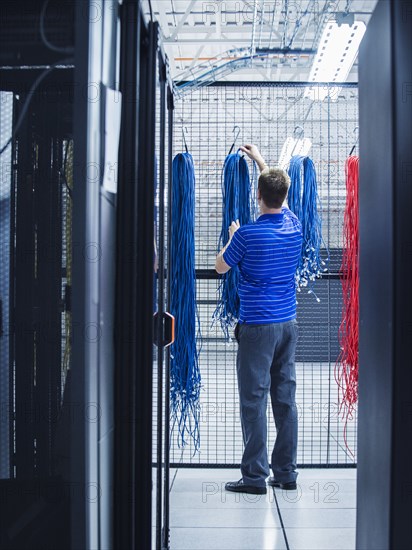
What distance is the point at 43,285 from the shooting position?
143 centimetres

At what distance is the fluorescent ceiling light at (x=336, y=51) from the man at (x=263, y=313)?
581 millimetres

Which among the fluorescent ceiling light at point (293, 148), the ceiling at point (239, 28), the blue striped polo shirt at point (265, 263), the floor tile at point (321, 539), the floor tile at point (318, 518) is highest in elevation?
the ceiling at point (239, 28)

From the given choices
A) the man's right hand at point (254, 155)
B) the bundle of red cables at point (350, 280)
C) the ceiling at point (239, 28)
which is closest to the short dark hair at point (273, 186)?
the man's right hand at point (254, 155)

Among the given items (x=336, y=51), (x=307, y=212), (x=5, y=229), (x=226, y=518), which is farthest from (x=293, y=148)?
(x=5, y=229)

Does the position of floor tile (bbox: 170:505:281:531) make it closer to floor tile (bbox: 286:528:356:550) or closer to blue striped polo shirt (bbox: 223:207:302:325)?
floor tile (bbox: 286:528:356:550)

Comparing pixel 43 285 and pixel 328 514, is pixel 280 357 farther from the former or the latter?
pixel 43 285

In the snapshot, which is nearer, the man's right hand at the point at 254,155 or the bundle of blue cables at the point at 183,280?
the man's right hand at the point at 254,155

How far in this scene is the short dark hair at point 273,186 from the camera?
287 centimetres

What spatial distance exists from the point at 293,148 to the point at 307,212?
0.42m

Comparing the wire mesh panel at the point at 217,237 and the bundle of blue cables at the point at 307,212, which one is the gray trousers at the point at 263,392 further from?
the bundle of blue cables at the point at 307,212

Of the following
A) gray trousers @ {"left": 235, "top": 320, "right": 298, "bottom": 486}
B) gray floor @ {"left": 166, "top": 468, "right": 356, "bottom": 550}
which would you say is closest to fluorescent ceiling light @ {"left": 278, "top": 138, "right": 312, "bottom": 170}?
gray trousers @ {"left": 235, "top": 320, "right": 298, "bottom": 486}

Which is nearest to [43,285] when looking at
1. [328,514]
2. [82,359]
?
[82,359]

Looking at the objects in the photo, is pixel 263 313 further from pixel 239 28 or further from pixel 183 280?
pixel 239 28

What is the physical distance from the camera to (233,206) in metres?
3.30
